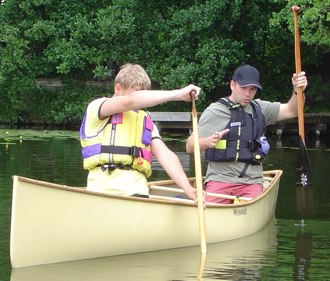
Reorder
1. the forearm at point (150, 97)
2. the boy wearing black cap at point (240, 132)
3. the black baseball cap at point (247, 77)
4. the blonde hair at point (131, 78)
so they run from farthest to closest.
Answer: the boy wearing black cap at point (240, 132) → the black baseball cap at point (247, 77) → the blonde hair at point (131, 78) → the forearm at point (150, 97)

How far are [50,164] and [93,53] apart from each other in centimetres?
1291

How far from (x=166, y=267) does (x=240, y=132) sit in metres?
1.86

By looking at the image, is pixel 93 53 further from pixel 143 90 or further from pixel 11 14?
pixel 143 90

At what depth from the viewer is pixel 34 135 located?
76.8 feet

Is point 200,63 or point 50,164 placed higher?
point 200,63

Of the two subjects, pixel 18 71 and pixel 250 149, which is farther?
pixel 18 71

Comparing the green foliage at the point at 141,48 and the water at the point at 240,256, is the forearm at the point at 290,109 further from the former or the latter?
the green foliage at the point at 141,48

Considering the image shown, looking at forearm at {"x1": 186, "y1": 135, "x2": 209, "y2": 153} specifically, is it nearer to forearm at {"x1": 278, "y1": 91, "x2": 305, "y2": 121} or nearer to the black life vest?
the black life vest

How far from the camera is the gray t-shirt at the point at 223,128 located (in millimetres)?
8867

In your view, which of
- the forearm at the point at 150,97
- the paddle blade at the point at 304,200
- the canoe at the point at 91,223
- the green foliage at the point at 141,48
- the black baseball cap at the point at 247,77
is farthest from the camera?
the green foliage at the point at 141,48

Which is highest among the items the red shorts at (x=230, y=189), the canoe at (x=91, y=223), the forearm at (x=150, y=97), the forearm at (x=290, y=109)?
the forearm at (x=290, y=109)

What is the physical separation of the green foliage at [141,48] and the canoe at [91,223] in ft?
61.3

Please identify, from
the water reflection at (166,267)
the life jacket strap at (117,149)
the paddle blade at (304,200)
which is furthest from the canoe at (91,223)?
the paddle blade at (304,200)

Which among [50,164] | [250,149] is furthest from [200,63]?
[250,149]
